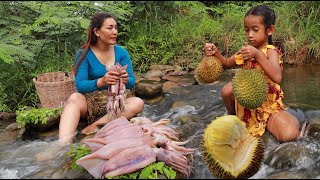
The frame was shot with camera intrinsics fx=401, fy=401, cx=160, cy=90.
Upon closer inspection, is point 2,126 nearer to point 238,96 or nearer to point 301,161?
point 238,96

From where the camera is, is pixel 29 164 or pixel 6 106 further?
pixel 6 106

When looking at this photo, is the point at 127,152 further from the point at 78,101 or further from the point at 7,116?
the point at 7,116

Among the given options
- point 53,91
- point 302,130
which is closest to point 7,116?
point 53,91

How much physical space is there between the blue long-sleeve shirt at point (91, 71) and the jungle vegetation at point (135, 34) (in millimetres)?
1069

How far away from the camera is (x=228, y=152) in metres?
2.27

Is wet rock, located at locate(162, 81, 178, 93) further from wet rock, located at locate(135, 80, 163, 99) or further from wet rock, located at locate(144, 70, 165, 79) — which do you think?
wet rock, located at locate(144, 70, 165, 79)

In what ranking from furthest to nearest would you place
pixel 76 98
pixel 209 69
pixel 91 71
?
1. pixel 91 71
2. pixel 76 98
3. pixel 209 69

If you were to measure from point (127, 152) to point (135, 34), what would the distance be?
456cm

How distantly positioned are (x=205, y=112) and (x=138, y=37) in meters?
2.71

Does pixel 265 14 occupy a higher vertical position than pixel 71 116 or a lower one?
higher

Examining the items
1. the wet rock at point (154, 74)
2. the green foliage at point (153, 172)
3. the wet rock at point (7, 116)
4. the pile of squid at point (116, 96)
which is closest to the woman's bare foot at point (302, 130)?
the green foliage at point (153, 172)

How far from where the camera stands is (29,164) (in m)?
3.12

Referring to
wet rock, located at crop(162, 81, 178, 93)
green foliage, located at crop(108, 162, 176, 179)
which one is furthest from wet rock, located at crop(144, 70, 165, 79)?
green foliage, located at crop(108, 162, 176, 179)

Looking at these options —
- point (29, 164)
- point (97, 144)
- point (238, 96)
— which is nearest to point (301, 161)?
point (238, 96)
